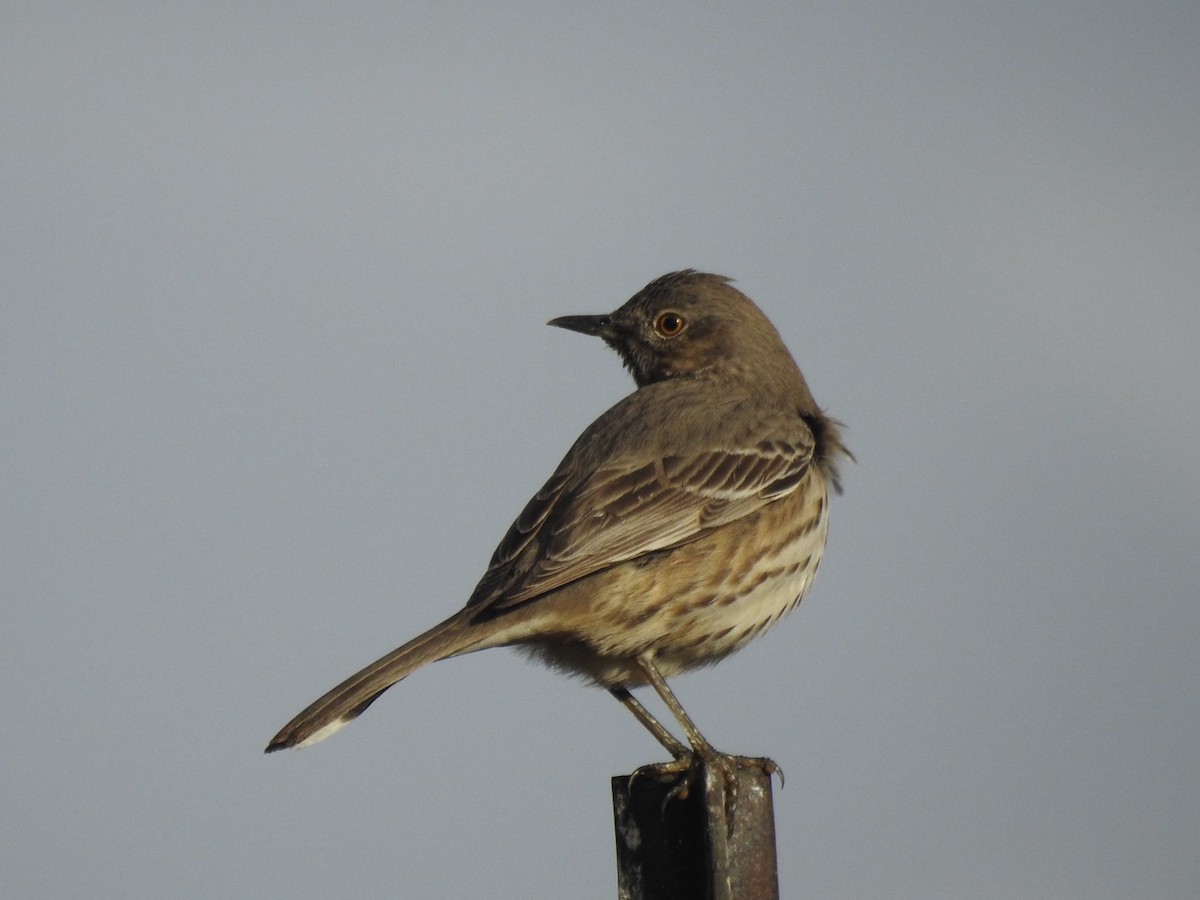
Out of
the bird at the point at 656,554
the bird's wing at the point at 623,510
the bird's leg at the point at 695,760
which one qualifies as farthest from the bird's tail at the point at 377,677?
the bird's leg at the point at 695,760

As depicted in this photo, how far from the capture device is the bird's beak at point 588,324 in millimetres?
10258

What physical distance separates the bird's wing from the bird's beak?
61.6 inches

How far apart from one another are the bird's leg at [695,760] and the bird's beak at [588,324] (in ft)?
8.99

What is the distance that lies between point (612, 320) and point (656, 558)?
2580 millimetres

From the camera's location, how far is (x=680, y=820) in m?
5.56

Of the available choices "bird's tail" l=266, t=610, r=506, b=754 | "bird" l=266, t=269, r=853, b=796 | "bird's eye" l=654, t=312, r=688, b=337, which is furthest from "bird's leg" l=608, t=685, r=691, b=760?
"bird's eye" l=654, t=312, r=688, b=337

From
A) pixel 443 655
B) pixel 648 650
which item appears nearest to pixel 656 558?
pixel 648 650

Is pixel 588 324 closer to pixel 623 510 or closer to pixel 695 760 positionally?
pixel 623 510

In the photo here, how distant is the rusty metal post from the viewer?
529 cm

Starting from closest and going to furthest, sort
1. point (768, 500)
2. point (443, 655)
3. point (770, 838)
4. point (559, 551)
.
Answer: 1. point (770, 838)
2. point (443, 655)
3. point (559, 551)
4. point (768, 500)

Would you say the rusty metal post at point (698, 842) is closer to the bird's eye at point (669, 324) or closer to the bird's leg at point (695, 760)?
the bird's leg at point (695, 760)

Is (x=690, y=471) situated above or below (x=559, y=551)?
above

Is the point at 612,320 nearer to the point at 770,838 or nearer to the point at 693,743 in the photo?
the point at 693,743

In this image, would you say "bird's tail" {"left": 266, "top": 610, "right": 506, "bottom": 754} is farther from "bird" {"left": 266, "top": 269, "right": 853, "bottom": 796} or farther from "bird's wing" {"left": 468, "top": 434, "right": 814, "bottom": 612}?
"bird's wing" {"left": 468, "top": 434, "right": 814, "bottom": 612}
